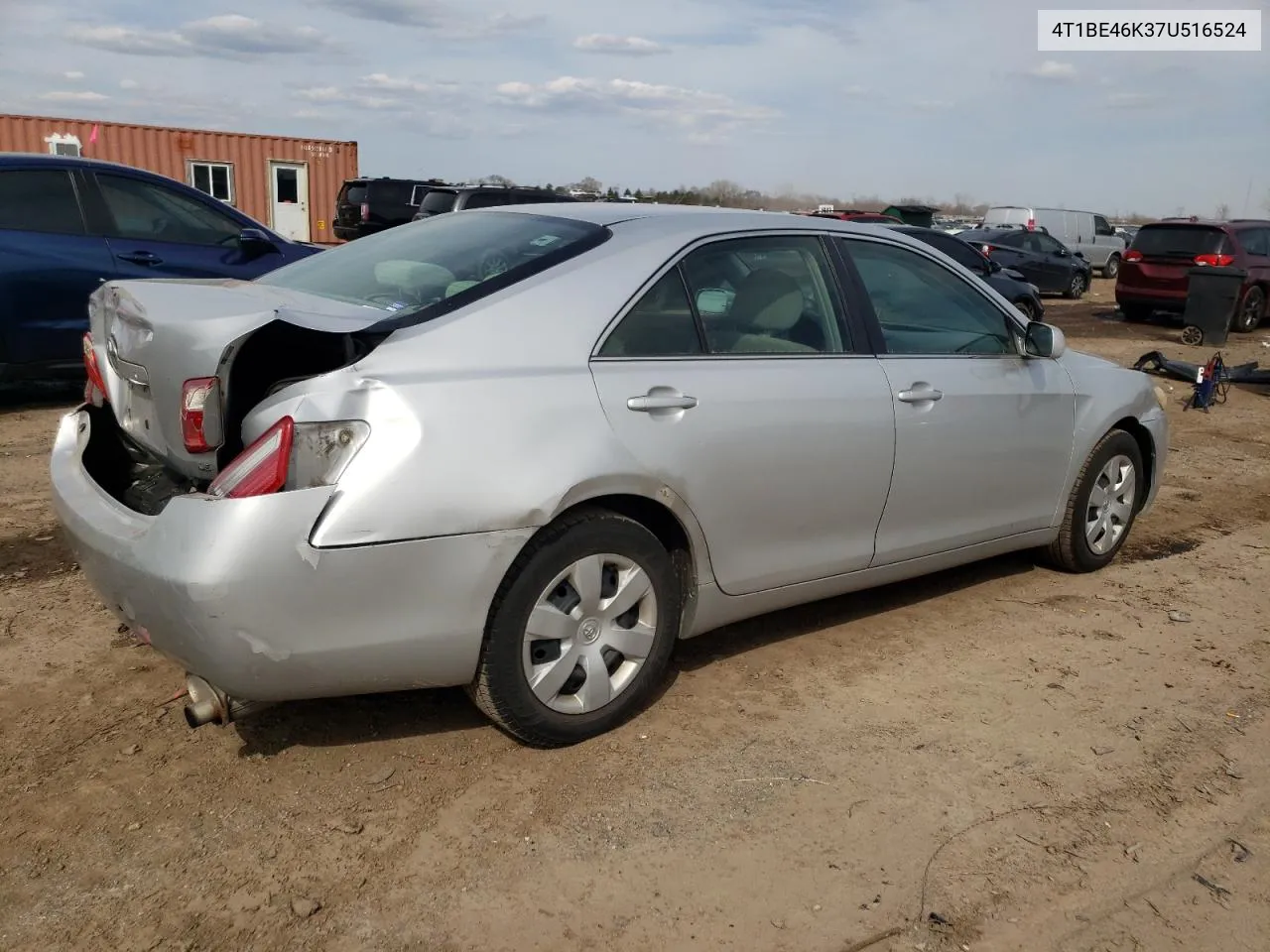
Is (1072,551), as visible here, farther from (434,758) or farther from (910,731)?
(434,758)

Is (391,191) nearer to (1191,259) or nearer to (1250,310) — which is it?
(1191,259)

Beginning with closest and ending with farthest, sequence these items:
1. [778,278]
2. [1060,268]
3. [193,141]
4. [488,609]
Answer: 1. [488,609]
2. [778,278]
3. [1060,268]
4. [193,141]

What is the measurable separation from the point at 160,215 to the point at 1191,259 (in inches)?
582

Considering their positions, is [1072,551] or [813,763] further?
[1072,551]

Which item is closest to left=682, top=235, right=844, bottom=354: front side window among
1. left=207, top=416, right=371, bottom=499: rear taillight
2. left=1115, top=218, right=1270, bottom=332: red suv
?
left=207, top=416, right=371, bottom=499: rear taillight

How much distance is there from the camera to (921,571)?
14.1ft

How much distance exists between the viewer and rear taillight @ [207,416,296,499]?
266 cm

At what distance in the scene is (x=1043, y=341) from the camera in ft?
14.8

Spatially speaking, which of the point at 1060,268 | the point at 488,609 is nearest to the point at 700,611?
the point at 488,609

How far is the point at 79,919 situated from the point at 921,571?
304cm

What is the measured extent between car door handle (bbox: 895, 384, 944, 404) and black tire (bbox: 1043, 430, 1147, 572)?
118 cm

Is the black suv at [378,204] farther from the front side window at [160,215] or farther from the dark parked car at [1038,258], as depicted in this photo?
the front side window at [160,215]

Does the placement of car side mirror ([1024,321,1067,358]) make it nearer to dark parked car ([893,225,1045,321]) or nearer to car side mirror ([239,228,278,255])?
car side mirror ([239,228,278,255])

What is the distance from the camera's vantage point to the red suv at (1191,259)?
16.5m
